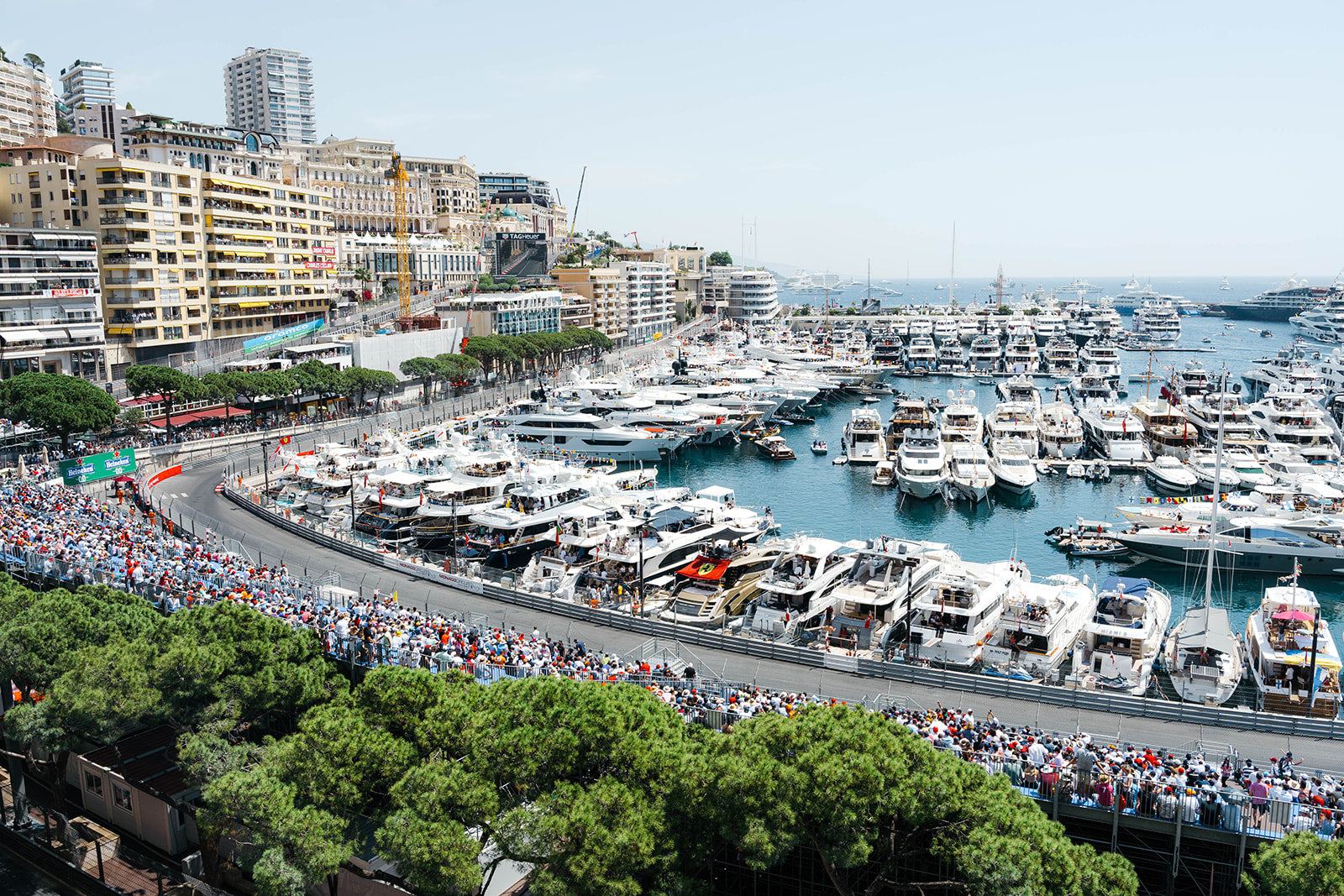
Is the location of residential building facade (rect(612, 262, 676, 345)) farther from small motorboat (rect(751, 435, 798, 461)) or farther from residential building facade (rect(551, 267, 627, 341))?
small motorboat (rect(751, 435, 798, 461))

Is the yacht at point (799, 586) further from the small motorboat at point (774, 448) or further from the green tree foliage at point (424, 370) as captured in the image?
the green tree foliage at point (424, 370)

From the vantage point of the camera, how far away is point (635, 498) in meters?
54.4

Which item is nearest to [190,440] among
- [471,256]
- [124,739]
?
[124,739]

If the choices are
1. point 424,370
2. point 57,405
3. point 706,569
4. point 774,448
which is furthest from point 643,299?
point 706,569

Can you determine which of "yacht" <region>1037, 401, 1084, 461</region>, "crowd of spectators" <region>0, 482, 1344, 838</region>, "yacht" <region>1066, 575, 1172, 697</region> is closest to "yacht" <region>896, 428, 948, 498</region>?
"yacht" <region>1037, 401, 1084, 461</region>

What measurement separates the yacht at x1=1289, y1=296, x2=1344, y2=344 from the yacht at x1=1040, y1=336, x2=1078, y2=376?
62.7 meters

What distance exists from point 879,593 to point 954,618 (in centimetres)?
299

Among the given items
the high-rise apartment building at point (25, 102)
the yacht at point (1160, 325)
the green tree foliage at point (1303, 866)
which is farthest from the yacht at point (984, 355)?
the high-rise apartment building at point (25, 102)

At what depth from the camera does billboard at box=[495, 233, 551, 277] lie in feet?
550

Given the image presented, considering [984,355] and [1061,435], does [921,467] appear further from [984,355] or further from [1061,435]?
[984,355]

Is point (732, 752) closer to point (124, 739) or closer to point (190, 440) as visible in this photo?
point (124, 739)

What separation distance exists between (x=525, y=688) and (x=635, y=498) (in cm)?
3136

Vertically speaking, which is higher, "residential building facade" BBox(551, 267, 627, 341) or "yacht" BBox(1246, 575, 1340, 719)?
"residential building facade" BBox(551, 267, 627, 341)

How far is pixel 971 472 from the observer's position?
69.4 metres
